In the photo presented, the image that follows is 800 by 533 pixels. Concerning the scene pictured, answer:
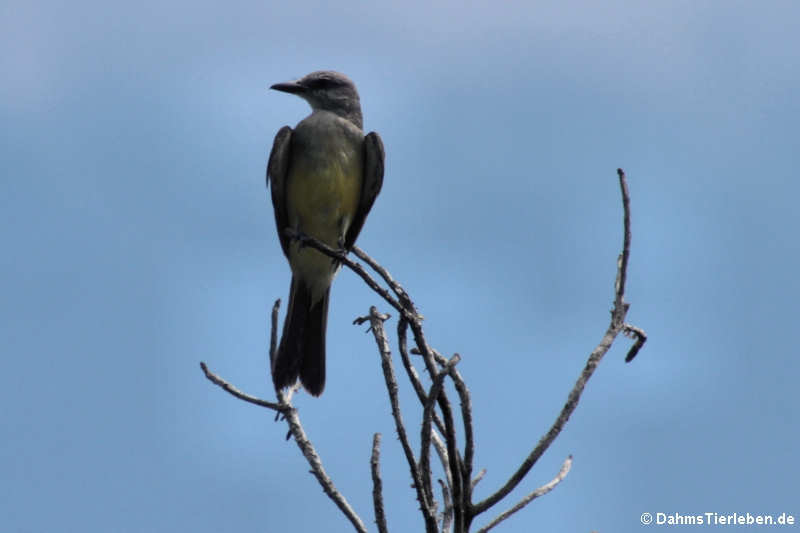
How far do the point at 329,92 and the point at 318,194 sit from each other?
4.59 ft

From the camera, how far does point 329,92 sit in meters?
9.52

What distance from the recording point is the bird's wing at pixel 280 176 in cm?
866

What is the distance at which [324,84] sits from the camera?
9.55m

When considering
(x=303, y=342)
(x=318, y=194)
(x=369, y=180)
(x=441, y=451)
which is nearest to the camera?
(x=441, y=451)

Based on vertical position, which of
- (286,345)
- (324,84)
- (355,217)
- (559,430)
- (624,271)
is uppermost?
(324,84)

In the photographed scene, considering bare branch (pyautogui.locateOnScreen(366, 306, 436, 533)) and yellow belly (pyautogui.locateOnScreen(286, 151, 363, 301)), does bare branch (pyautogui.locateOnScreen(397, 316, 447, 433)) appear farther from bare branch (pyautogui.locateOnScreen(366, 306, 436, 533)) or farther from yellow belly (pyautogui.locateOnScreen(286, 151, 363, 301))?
yellow belly (pyautogui.locateOnScreen(286, 151, 363, 301))

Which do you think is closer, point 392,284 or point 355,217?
point 392,284

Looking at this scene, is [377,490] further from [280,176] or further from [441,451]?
[280,176]

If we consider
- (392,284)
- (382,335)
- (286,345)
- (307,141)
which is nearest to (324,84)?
(307,141)

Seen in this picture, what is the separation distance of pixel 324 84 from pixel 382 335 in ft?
18.7

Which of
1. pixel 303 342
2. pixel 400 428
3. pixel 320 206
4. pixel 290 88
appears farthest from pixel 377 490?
pixel 290 88

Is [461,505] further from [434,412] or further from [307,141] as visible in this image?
[307,141]

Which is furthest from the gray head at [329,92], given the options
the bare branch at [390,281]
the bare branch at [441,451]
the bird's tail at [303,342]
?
the bare branch at [441,451]

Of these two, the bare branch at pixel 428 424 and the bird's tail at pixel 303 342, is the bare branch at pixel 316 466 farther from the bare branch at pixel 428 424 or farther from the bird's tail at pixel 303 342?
the bird's tail at pixel 303 342
